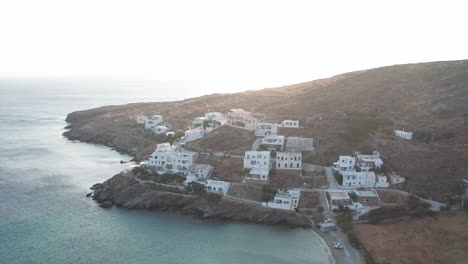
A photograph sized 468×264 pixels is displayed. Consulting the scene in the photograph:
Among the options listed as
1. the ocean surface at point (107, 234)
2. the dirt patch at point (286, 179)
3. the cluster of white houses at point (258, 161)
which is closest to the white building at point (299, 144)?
the cluster of white houses at point (258, 161)

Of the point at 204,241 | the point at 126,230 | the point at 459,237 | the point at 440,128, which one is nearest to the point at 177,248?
the point at 204,241

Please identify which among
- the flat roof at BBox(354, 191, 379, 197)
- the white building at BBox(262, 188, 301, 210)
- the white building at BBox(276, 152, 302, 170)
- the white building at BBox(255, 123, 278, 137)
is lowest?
the white building at BBox(262, 188, 301, 210)

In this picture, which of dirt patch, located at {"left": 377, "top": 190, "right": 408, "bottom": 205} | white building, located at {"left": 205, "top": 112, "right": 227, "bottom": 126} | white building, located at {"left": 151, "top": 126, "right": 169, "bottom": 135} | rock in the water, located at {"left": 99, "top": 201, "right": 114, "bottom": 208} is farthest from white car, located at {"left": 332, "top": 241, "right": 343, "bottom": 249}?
white building, located at {"left": 151, "top": 126, "right": 169, "bottom": 135}

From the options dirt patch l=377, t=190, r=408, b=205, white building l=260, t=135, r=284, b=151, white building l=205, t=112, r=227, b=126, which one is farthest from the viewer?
white building l=205, t=112, r=227, b=126

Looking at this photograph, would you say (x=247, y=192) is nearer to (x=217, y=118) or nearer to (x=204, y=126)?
(x=204, y=126)

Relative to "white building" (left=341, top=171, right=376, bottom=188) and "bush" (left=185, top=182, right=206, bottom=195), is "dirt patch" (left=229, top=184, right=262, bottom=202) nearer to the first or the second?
"bush" (left=185, top=182, right=206, bottom=195)

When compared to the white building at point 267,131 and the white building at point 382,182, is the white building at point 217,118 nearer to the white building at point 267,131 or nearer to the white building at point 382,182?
the white building at point 267,131

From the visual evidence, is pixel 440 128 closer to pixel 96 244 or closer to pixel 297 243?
pixel 297 243
